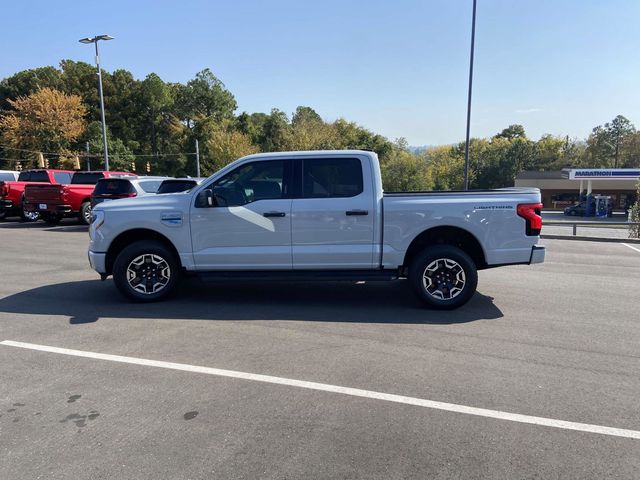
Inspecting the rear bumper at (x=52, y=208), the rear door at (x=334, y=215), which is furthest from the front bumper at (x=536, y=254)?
the rear bumper at (x=52, y=208)

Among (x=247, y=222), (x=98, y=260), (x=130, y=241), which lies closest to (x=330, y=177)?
(x=247, y=222)

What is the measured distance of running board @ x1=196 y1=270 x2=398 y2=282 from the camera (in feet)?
20.5

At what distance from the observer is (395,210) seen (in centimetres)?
610

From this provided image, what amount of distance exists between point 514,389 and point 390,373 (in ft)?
3.41

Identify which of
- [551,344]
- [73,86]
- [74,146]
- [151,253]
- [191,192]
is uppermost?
[73,86]

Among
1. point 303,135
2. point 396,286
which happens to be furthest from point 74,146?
point 396,286

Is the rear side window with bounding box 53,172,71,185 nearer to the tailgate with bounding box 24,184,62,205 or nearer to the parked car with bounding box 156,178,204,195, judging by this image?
the tailgate with bounding box 24,184,62,205

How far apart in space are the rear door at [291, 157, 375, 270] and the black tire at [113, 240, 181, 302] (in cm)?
176

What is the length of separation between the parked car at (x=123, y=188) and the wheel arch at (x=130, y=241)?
8.68 meters

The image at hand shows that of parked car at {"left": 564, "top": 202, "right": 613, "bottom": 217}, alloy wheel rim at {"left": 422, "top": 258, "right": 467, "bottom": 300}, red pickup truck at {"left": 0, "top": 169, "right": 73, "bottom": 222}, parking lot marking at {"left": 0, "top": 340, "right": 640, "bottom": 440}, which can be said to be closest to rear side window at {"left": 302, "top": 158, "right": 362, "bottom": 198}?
alloy wheel rim at {"left": 422, "top": 258, "right": 467, "bottom": 300}

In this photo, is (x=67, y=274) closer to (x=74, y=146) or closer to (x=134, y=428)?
(x=134, y=428)

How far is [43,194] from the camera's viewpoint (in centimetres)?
1692

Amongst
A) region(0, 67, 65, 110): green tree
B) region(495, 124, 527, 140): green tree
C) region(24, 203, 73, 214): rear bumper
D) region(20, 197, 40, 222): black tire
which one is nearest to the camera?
region(24, 203, 73, 214): rear bumper

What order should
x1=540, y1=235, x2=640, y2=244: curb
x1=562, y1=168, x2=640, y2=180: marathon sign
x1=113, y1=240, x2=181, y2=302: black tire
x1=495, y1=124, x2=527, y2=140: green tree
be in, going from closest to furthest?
x1=113, y1=240, x2=181, y2=302: black tire → x1=540, y1=235, x2=640, y2=244: curb → x1=562, y1=168, x2=640, y2=180: marathon sign → x1=495, y1=124, x2=527, y2=140: green tree
